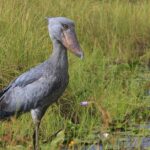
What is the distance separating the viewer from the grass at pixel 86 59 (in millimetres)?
5754

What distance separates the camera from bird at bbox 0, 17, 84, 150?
16.0 feet

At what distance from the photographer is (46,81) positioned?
493 centimetres

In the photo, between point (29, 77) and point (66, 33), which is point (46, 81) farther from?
point (66, 33)

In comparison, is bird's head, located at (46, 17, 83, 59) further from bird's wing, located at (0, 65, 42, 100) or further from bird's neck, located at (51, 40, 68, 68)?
bird's wing, located at (0, 65, 42, 100)

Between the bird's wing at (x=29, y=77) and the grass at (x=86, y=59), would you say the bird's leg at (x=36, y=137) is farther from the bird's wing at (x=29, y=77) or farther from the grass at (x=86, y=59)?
the bird's wing at (x=29, y=77)

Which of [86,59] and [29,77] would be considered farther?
[86,59]

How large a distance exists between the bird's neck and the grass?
57cm

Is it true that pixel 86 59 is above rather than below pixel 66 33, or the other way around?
below

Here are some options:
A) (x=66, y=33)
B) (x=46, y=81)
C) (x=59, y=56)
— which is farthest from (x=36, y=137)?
(x=66, y=33)

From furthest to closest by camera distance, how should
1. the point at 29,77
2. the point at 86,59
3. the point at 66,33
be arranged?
the point at 86,59 → the point at 29,77 → the point at 66,33

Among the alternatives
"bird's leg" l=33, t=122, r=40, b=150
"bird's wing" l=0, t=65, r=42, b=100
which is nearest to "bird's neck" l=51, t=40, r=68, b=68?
"bird's wing" l=0, t=65, r=42, b=100

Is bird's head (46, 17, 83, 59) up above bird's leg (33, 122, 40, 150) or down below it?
above

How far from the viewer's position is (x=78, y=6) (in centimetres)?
954

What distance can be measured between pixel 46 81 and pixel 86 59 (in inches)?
88.9
